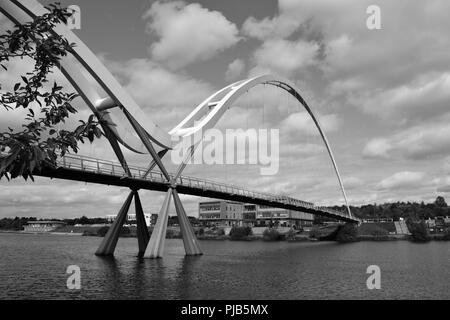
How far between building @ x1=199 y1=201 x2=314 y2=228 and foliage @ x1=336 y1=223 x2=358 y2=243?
2803 cm

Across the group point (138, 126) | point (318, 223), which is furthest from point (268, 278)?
point (318, 223)

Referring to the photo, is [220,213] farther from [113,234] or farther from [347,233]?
[113,234]

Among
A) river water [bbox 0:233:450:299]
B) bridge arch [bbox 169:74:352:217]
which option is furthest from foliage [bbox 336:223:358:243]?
river water [bbox 0:233:450:299]

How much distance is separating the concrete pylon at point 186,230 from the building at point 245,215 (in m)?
96.0

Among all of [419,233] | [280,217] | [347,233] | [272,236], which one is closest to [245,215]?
[280,217]

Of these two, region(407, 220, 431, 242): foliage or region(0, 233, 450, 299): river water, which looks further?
region(407, 220, 431, 242): foliage

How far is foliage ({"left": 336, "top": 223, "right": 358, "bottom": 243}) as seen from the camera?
10851cm

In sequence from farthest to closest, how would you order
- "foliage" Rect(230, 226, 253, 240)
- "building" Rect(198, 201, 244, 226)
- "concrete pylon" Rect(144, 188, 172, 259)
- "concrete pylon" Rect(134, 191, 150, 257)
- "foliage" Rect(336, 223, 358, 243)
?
"building" Rect(198, 201, 244, 226)
"foliage" Rect(230, 226, 253, 240)
"foliage" Rect(336, 223, 358, 243)
"concrete pylon" Rect(134, 191, 150, 257)
"concrete pylon" Rect(144, 188, 172, 259)

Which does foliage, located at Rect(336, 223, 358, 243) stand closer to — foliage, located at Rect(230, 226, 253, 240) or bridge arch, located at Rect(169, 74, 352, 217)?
foliage, located at Rect(230, 226, 253, 240)

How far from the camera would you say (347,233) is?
111 m

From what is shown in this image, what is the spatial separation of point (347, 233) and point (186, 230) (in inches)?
2985
